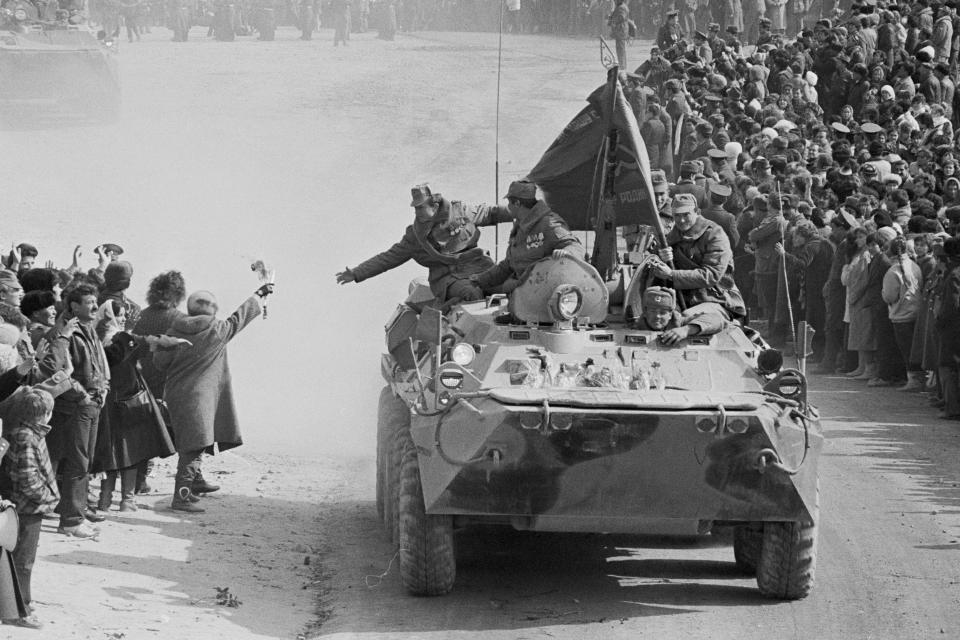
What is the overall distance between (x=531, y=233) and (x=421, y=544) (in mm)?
2978

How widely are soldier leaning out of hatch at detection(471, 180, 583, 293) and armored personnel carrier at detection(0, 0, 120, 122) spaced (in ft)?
79.6

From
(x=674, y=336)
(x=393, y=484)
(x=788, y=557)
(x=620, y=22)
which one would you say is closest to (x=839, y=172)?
(x=674, y=336)

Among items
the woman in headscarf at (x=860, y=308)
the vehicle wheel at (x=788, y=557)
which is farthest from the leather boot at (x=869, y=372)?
the vehicle wheel at (x=788, y=557)

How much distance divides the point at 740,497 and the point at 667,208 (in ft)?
17.1

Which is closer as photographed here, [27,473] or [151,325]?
[27,473]

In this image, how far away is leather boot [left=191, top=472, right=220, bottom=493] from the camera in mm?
13617

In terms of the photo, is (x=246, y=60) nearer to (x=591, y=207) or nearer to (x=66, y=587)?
(x=591, y=207)

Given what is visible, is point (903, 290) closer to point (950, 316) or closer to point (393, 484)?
point (950, 316)

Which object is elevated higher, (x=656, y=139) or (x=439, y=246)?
(x=439, y=246)

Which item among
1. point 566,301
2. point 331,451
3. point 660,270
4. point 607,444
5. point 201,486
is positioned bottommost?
point 331,451

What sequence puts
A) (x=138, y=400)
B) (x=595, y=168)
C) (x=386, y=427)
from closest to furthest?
(x=138, y=400) → (x=386, y=427) → (x=595, y=168)

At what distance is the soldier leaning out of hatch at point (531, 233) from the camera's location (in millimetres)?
12781

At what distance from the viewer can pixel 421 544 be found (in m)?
10.8

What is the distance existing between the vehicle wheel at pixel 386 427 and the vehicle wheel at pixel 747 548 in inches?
95.3
